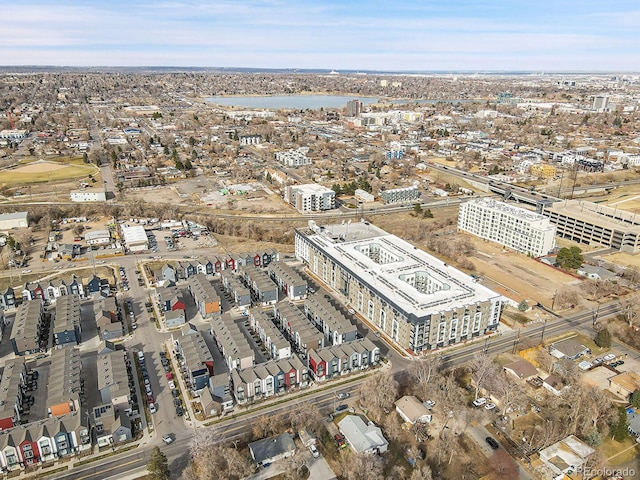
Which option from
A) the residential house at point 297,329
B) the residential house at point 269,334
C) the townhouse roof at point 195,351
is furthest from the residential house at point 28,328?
the residential house at point 297,329

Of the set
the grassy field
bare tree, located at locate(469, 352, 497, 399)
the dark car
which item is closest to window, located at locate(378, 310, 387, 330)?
bare tree, located at locate(469, 352, 497, 399)

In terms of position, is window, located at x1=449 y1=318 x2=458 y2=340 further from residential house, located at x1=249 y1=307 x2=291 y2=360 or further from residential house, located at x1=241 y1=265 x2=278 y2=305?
residential house, located at x1=241 y1=265 x2=278 y2=305

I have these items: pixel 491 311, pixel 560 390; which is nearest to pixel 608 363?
pixel 560 390

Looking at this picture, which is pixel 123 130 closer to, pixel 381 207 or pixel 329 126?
pixel 329 126

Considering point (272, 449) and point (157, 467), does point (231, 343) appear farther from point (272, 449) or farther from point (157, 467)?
point (157, 467)

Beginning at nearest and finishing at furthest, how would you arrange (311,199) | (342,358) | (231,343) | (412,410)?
(412,410)
(342,358)
(231,343)
(311,199)

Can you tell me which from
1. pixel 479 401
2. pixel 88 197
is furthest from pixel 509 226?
pixel 88 197
